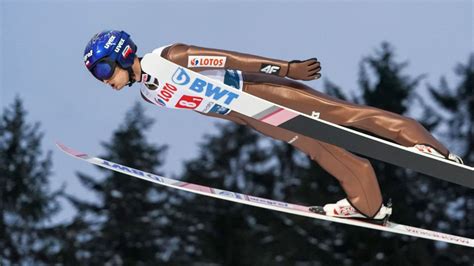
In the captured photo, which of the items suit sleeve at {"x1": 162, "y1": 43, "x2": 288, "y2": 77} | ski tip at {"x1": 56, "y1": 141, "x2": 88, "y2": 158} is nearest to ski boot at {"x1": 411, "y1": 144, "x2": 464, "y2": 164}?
suit sleeve at {"x1": 162, "y1": 43, "x2": 288, "y2": 77}

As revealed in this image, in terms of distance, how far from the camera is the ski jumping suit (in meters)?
6.15

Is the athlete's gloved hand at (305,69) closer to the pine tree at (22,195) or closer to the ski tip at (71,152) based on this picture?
the ski tip at (71,152)

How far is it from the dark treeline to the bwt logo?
13.8m

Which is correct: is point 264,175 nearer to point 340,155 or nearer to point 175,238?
point 175,238

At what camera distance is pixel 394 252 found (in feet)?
62.6

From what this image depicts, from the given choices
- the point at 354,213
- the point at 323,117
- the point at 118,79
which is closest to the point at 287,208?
the point at 354,213

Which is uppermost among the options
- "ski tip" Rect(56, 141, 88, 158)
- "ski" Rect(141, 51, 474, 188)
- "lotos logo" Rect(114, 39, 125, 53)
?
"lotos logo" Rect(114, 39, 125, 53)

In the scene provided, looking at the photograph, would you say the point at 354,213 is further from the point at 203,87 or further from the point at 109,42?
the point at 109,42

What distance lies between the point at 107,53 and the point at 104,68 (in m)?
0.12

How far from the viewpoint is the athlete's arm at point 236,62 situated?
6090 millimetres

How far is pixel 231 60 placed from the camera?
6.14 metres

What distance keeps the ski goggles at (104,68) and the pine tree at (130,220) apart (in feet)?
49.8

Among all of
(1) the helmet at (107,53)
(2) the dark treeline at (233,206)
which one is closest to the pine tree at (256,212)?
(2) the dark treeline at (233,206)

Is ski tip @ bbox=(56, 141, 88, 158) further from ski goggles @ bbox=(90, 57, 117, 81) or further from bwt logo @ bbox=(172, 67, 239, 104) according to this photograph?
bwt logo @ bbox=(172, 67, 239, 104)
